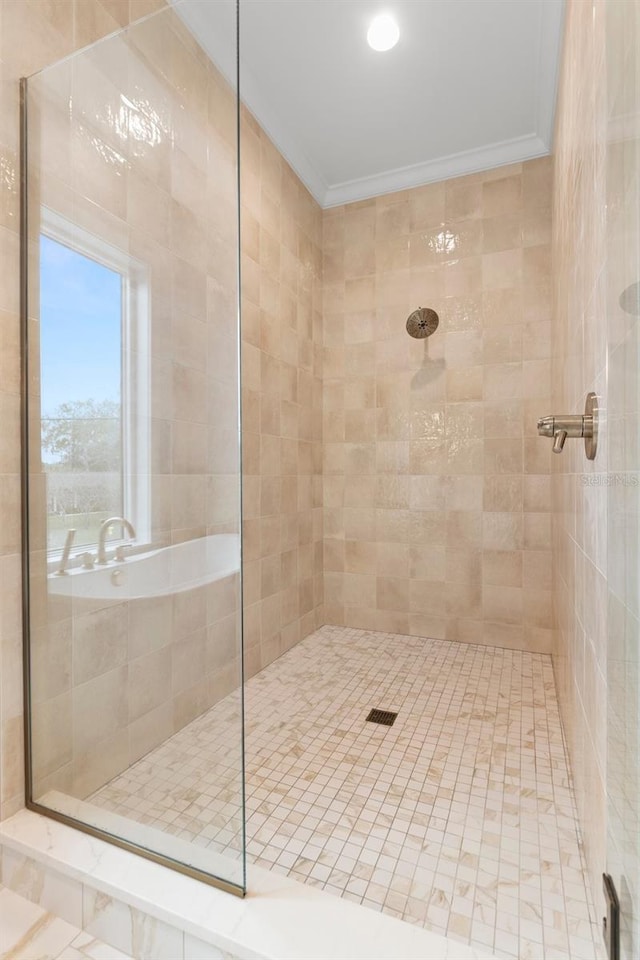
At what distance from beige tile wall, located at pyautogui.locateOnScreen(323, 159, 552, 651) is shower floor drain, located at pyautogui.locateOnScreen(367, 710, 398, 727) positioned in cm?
96

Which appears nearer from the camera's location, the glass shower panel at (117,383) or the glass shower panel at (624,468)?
the glass shower panel at (624,468)

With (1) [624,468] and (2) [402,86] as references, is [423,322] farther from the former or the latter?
(1) [624,468]

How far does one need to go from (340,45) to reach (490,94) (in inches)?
29.8

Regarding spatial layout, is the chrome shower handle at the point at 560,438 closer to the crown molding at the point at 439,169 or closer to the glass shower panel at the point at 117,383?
the glass shower panel at the point at 117,383

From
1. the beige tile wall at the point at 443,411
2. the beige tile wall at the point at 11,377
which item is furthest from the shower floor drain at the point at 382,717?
the beige tile wall at the point at 11,377

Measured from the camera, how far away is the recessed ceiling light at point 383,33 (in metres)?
1.88

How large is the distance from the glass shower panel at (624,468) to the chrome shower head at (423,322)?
72.7 inches

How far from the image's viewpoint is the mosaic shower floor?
40.3 inches

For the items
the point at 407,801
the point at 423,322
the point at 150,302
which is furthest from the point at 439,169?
the point at 407,801

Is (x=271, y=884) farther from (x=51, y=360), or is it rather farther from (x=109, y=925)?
(x=51, y=360)

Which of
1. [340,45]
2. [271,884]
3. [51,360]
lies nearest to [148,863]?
[271,884]

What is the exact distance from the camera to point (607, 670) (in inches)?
33.6

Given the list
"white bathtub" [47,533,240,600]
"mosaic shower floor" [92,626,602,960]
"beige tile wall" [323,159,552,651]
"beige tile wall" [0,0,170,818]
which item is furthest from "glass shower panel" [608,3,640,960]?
"beige tile wall" [323,159,552,651]

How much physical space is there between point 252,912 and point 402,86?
2982 mm
